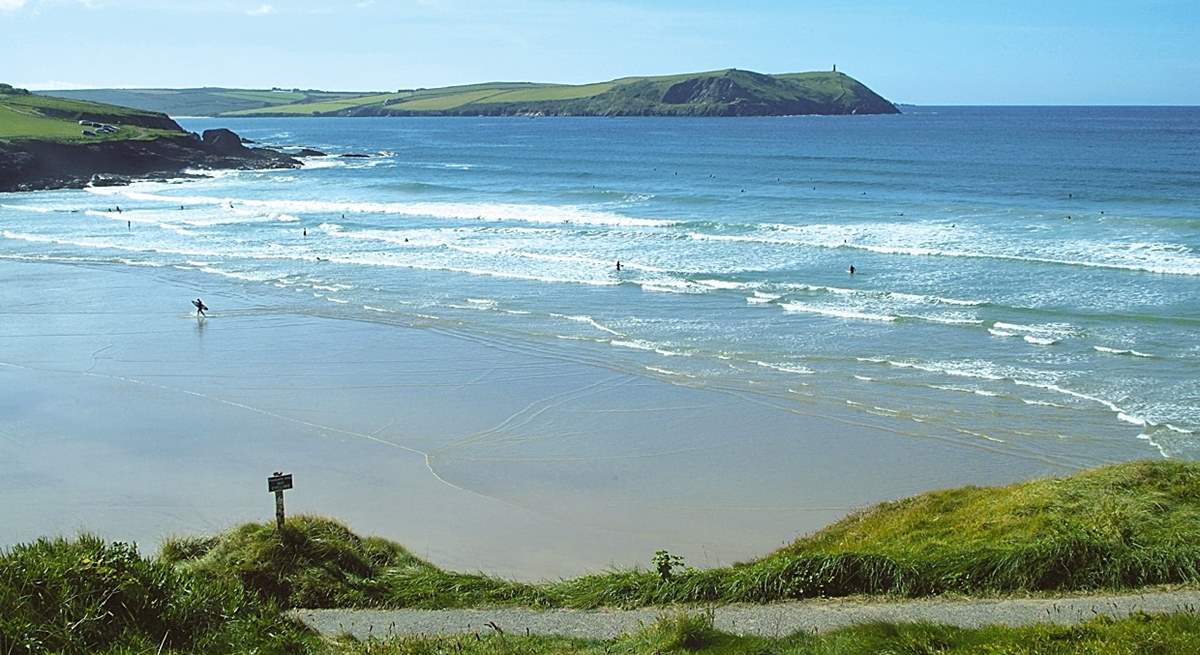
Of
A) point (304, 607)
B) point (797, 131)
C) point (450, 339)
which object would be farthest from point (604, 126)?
point (304, 607)

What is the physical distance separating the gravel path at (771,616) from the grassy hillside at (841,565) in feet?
0.83

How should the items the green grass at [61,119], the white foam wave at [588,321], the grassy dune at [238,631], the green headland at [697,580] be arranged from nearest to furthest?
the grassy dune at [238,631] → the green headland at [697,580] → the white foam wave at [588,321] → the green grass at [61,119]

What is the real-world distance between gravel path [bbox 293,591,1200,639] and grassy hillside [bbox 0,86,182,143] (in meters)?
84.2

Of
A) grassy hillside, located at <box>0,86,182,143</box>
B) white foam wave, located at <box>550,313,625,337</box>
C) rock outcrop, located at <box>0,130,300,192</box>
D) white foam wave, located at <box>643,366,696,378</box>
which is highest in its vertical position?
grassy hillside, located at <box>0,86,182,143</box>

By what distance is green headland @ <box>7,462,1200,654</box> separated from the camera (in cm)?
845

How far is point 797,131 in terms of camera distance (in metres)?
143

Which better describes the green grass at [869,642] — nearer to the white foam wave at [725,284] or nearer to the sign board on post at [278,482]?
the sign board on post at [278,482]

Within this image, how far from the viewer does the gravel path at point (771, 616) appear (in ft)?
33.7

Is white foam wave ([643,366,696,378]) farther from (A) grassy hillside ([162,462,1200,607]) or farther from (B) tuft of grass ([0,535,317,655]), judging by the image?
(B) tuft of grass ([0,535,317,655])

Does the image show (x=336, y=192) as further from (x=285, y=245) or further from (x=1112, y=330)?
(x=1112, y=330)

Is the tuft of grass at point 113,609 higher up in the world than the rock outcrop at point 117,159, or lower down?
lower down

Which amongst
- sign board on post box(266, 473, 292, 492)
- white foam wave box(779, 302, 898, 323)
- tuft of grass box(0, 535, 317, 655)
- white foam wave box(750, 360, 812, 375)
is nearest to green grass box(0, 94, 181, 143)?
white foam wave box(779, 302, 898, 323)

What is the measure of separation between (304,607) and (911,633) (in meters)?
6.11

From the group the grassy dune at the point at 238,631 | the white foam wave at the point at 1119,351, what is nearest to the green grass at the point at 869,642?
the grassy dune at the point at 238,631
